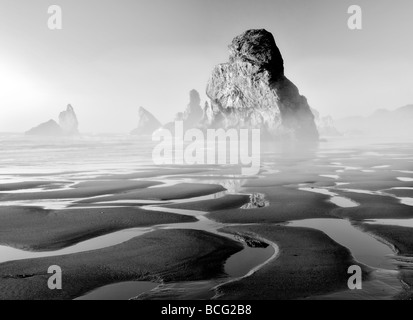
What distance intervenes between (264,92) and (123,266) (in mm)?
73151

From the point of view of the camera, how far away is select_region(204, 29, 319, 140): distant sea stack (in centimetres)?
7212

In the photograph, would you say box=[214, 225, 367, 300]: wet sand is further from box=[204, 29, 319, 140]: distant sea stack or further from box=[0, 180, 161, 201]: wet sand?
→ box=[204, 29, 319, 140]: distant sea stack

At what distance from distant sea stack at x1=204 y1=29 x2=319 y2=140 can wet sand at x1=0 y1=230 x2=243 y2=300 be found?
67.8m

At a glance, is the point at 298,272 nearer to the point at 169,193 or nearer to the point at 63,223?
the point at 63,223

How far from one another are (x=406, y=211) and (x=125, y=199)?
24.3ft

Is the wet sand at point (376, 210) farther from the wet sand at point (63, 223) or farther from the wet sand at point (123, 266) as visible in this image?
the wet sand at point (63, 223)

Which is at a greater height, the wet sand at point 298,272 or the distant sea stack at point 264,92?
the distant sea stack at point 264,92

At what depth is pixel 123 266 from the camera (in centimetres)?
462

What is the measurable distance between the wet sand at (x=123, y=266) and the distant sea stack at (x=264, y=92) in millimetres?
67811

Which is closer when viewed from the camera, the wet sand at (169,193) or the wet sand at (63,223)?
the wet sand at (63,223)

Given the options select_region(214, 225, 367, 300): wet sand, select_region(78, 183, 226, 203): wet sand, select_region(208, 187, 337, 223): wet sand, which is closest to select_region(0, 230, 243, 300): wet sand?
select_region(214, 225, 367, 300): wet sand

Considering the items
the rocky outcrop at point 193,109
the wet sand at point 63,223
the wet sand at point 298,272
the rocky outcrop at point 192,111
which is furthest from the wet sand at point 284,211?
the rocky outcrop at point 193,109

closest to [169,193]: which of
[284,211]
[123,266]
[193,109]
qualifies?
[284,211]

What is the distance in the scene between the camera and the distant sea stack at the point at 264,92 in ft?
237
